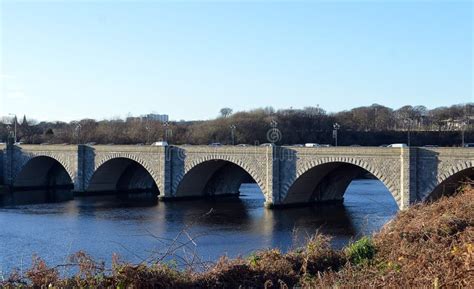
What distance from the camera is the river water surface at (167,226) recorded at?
29.9 meters

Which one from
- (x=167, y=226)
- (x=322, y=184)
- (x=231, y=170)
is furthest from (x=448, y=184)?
(x=231, y=170)

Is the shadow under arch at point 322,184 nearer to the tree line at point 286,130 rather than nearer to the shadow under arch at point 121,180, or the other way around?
the shadow under arch at point 121,180

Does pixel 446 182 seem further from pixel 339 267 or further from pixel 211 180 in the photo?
pixel 339 267

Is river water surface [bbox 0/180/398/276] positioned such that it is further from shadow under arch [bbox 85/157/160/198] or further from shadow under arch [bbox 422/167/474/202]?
shadow under arch [bbox 85/157/160/198]

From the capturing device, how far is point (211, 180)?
5716 cm

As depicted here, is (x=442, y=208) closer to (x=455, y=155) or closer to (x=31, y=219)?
(x=455, y=155)

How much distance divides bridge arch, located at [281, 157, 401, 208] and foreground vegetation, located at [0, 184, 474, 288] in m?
26.6

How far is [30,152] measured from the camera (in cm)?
6638

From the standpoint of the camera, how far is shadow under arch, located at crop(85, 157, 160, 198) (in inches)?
2408

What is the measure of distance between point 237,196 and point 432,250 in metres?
47.8

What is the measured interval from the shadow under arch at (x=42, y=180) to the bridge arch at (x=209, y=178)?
46.8 feet

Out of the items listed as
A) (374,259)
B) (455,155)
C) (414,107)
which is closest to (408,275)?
(374,259)

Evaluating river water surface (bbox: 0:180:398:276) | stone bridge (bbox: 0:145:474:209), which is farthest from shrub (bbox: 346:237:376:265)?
stone bridge (bbox: 0:145:474:209)

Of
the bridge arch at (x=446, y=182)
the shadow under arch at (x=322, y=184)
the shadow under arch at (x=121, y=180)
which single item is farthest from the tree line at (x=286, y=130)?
the bridge arch at (x=446, y=182)
